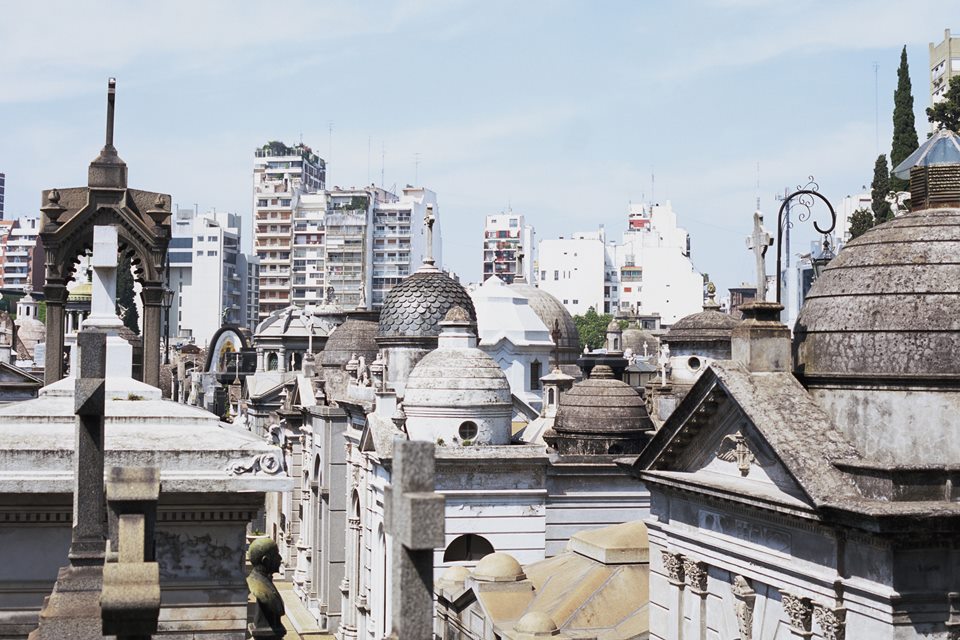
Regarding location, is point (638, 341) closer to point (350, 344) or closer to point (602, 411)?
point (350, 344)

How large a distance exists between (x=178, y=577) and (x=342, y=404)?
1139 inches

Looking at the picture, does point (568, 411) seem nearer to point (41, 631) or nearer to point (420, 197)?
point (41, 631)

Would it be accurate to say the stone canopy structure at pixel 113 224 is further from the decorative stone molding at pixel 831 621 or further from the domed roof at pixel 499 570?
the domed roof at pixel 499 570

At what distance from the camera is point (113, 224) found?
589 inches

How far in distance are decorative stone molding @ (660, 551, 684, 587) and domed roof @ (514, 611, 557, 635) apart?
3.02m

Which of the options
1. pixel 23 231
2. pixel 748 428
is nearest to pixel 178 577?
pixel 748 428

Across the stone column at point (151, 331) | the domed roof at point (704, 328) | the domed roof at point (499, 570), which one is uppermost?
the domed roof at point (704, 328)

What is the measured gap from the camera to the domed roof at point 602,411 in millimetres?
33375

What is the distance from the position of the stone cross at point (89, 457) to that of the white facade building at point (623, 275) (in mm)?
126474

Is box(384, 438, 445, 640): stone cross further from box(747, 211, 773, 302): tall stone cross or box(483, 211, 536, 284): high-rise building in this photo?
box(483, 211, 536, 284): high-rise building

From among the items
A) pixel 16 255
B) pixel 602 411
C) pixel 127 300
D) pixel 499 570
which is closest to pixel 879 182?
pixel 602 411

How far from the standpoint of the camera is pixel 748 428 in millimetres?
17016

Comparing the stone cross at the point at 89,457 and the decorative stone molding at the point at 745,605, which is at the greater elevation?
the stone cross at the point at 89,457

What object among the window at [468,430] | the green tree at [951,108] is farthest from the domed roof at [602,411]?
the green tree at [951,108]
